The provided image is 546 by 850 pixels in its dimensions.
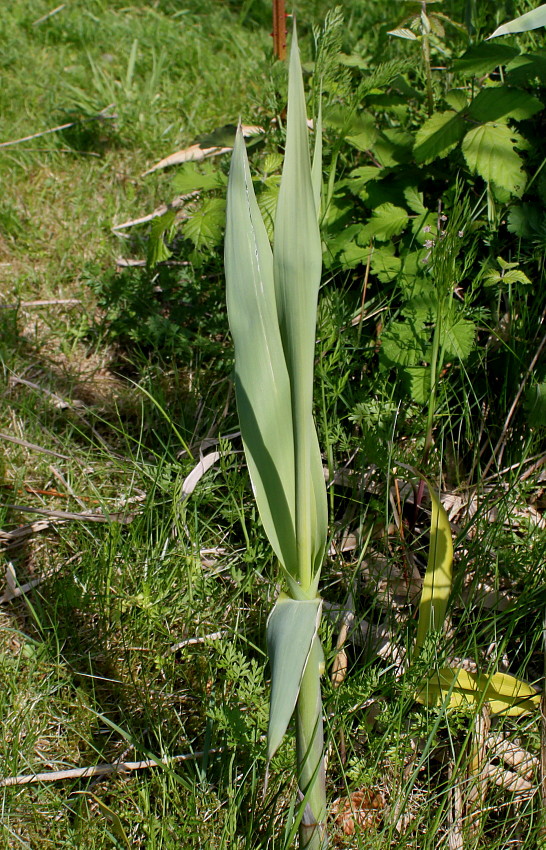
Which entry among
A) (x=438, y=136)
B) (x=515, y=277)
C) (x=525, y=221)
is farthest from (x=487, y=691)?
(x=438, y=136)

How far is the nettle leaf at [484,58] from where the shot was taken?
1574mm

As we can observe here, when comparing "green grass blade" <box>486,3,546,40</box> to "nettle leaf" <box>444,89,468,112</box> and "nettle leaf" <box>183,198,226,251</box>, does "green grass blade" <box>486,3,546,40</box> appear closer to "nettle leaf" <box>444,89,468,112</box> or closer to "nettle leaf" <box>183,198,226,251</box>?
"nettle leaf" <box>444,89,468,112</box>

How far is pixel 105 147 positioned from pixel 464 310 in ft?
5.83

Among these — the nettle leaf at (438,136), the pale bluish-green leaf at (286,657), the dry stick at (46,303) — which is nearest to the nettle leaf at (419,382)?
the nettle leaf at (438,136)

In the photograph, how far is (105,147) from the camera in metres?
2.83

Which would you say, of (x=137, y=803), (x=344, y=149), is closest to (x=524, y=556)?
(x=137, y=803)

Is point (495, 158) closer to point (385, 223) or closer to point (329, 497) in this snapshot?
point (385, 223)

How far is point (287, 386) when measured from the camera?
2.88 feet

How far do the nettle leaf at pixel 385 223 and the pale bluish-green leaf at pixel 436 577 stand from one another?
25.2 inches

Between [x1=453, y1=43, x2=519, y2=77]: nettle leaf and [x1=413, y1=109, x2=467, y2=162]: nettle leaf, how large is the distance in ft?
0.31

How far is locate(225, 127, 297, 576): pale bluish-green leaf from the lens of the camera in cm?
83

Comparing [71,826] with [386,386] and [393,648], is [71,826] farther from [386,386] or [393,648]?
[386,386]

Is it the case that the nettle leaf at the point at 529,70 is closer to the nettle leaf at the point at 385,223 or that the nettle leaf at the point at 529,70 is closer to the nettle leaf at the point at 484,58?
the nettle leaf at the point at 484,58

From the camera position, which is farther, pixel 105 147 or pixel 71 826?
pixel 105 147
